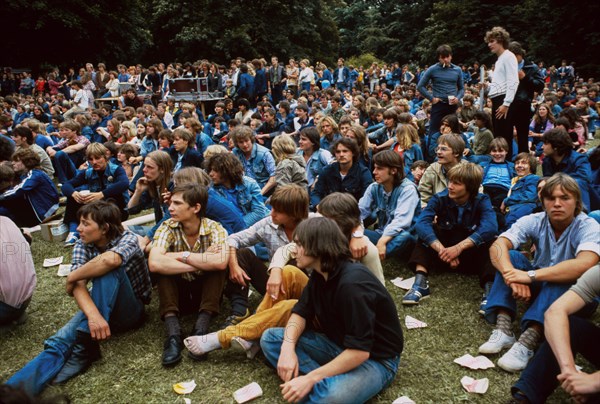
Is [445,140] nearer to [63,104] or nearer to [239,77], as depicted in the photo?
[239,77]

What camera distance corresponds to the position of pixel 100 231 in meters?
3.76

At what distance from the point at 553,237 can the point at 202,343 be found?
8.53 ft

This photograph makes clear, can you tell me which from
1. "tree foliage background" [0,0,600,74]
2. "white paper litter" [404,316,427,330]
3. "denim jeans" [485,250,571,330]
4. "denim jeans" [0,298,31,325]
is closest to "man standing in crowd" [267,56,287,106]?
"denim jeans" [0,298,31,325]

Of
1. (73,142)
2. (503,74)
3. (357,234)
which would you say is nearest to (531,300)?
(357,234)

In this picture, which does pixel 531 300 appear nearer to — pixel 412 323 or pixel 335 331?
pixel 412 323

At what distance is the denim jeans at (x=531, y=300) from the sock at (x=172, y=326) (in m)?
2.31

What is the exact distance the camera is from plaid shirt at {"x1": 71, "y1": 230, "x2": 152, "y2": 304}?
374cm

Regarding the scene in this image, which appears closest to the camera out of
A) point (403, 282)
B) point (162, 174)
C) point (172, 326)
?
point (172, 326)

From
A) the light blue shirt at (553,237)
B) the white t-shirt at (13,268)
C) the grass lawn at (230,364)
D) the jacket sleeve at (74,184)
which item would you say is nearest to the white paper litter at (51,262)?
the jacket sleeve at (74,184)

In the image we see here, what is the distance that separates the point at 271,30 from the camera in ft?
108

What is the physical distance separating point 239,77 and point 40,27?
17.6 metres

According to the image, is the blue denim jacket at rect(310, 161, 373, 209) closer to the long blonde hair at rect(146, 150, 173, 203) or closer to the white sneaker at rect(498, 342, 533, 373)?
the long blonde hair at rect(146, 150, 173, 203)

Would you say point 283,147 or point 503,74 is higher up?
point 503,74

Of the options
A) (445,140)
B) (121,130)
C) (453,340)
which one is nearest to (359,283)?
(453,340)
